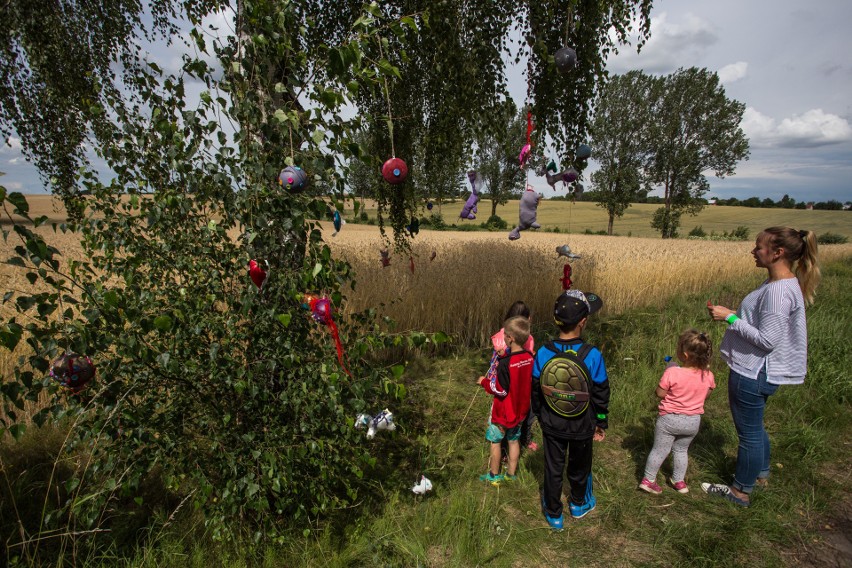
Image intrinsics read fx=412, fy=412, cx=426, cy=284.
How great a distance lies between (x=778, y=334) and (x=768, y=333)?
0.18 feet

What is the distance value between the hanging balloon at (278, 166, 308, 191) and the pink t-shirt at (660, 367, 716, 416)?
2.71m

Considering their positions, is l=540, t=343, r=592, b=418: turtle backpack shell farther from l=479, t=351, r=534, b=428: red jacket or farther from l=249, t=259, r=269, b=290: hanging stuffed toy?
l=249, t=259, r=269, b=290: hanging stuffed toy

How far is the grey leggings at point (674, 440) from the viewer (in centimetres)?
295

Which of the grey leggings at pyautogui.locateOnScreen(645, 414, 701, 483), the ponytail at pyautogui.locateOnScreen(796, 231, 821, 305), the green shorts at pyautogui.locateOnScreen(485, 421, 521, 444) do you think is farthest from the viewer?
the green shorts at pyautogui.locateOnScreen(485, 421, 521, 444)

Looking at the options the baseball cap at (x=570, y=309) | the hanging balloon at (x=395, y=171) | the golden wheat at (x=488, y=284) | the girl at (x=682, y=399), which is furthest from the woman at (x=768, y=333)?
the golden wheat at (x=488, y=284)

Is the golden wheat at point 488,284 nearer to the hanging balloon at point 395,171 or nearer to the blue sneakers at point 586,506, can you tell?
the hanging balloon at point 395,171

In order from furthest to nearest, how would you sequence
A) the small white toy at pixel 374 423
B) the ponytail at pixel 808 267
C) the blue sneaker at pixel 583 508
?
the blue sneaker at pixel 583 508 < the ponytail at pixel 808 267 < the small white toy at pixel 374 423

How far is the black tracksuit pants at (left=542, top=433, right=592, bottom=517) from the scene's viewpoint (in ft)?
8.81

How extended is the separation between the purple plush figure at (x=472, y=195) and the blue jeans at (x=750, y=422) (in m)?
2.36

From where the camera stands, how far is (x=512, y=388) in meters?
2.92

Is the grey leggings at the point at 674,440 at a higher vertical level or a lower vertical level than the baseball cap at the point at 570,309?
lower

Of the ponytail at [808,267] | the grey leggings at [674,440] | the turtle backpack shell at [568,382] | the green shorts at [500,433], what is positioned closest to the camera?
the turtle backpack shell at [568,382]

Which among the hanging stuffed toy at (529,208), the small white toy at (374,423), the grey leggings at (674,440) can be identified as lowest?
the grey leggings at (674,440)

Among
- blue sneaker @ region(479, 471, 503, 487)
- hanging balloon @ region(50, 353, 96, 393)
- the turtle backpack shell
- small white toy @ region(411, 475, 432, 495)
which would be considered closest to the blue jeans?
the turtle backpack shell
